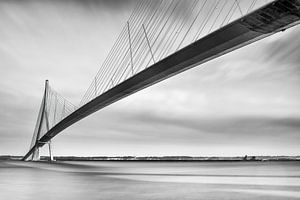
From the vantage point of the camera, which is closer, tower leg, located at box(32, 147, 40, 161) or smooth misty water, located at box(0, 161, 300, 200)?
smooth misty water, located at box(0, 161, 300, 200)

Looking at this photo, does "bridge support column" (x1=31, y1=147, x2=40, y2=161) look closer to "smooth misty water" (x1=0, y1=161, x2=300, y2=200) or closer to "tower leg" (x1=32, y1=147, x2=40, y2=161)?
"tower leg" (x1=32, y1=147, x2=40, y2=161)

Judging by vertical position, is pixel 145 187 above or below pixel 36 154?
below

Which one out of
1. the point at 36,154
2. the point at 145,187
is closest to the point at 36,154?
the point at 36,154

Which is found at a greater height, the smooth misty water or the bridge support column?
the bridge support column

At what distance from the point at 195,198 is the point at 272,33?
23.8 feet

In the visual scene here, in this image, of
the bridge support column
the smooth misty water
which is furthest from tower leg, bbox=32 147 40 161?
the smooth misty water

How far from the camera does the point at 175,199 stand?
8188mm

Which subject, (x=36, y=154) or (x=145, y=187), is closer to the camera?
(x=145, y=187)

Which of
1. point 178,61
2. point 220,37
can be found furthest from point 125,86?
point 220,37

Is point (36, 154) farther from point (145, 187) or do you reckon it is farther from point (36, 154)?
point (145, 187)

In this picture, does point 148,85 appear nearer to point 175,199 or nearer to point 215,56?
point 215,56

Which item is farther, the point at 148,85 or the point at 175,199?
the point at 148,85

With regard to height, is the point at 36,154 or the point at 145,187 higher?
the point at 36,154

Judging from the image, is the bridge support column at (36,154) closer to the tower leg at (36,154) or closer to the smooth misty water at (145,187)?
the tower leg at (36,154)
